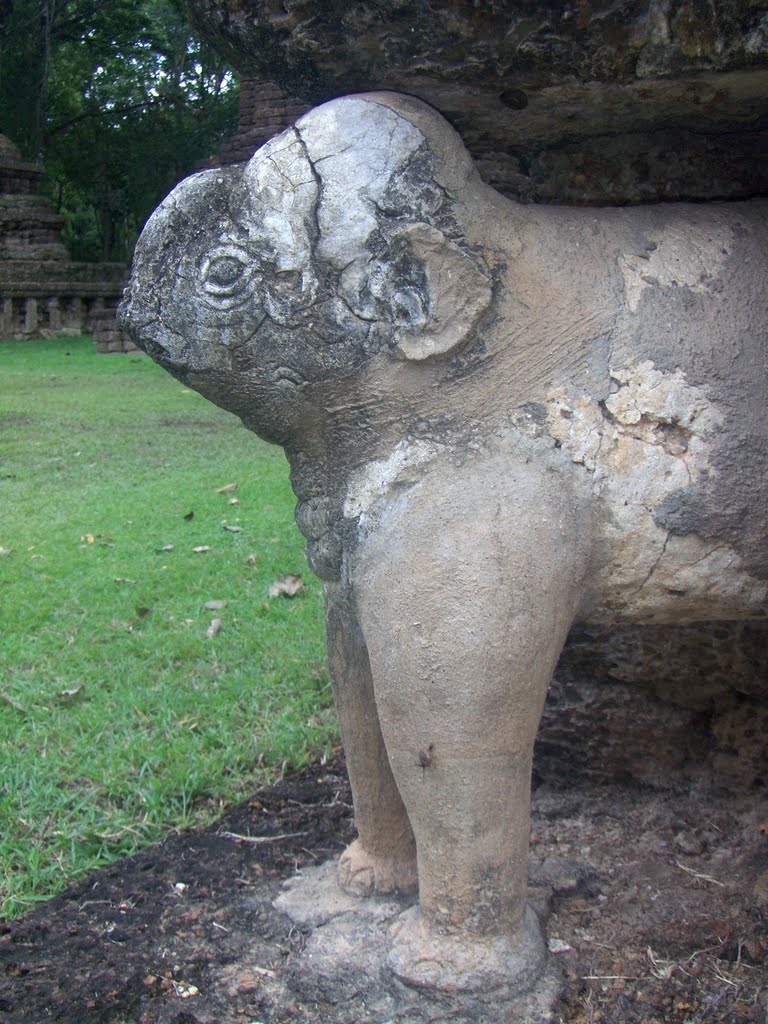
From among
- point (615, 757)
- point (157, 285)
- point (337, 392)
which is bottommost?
point (615, 757)

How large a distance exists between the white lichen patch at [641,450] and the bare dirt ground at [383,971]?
0.66m

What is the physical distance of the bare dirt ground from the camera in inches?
67.0

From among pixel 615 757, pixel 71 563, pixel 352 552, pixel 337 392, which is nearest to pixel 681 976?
pixel 615 757

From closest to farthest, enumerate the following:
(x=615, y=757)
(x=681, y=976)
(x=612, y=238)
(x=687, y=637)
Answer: (x=612, y=238) → (x=681, y=976) → (x=687, y=637) → (x=615, y=757)

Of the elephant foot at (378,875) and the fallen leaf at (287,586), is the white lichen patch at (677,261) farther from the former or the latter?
the fallen leaf at (287,586)

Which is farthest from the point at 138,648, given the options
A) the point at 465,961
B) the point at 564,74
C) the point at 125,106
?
the point at 125,106

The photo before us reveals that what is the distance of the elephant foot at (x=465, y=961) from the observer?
161cm

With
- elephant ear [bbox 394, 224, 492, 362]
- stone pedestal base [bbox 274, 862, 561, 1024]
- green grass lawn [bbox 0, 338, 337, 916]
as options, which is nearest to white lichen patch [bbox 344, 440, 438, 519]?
elephant ear [bbox 394, 224, 492, 362]

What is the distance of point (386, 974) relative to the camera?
1682mm

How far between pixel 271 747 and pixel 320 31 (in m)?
1.76

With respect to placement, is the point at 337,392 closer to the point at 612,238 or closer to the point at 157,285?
the point at 157,285

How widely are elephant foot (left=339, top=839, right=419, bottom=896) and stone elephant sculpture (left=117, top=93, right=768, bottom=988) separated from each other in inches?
10.7

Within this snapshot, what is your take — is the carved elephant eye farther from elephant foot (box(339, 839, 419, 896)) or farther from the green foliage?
the green foliage

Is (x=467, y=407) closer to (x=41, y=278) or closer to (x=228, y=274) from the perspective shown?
(x=228, y=274)
